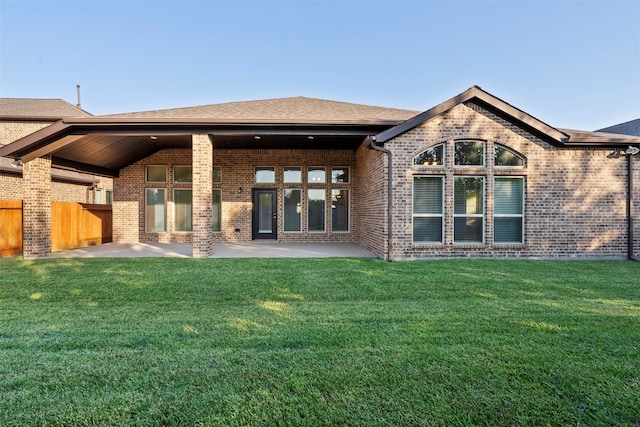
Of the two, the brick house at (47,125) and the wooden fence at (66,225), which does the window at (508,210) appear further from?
the brick house at (47,125)

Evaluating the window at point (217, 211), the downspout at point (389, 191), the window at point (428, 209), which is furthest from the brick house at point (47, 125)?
the window at point (428, 209)

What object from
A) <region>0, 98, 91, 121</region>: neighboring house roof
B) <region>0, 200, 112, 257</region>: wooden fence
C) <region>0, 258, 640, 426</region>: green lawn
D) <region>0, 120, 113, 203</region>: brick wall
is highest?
<region>0, 98, 91, 121</region>: neighboring house roof

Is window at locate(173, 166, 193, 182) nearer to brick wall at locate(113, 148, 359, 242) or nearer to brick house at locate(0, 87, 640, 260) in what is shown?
brick wall at locate(113, 148, 359, 242)

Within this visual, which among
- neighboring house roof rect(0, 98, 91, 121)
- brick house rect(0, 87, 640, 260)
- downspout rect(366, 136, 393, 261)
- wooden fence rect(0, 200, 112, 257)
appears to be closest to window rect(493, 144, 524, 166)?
brick house rect(0, 87, 640, 260)

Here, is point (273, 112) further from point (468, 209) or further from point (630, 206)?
point (630, 206)

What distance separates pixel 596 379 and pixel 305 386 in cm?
218

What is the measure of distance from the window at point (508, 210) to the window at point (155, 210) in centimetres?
1110

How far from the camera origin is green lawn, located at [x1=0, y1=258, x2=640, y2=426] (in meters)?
1.98

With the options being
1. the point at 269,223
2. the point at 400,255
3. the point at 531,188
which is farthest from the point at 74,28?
the point at 531,188

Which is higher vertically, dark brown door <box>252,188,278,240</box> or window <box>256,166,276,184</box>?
window <box>256,166,276,184</box>

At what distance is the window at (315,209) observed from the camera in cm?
1182

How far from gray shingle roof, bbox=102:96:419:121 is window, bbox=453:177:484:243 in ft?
8.59

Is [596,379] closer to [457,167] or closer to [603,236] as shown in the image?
[457,167]

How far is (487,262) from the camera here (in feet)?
23.7
